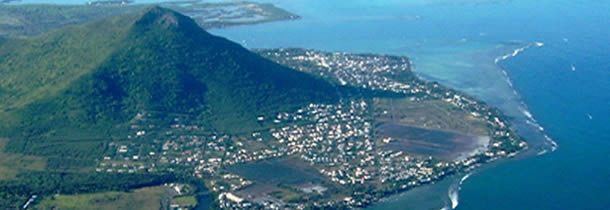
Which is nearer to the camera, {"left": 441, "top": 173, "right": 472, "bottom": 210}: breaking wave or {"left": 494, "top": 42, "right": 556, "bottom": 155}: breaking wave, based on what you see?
{"left": 441, "top": 173, "right": 472, "bottom": 210}: breaking wave

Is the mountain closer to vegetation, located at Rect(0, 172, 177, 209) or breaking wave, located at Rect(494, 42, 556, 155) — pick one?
vegetation, located at Rect(0, 172, 177, 209)

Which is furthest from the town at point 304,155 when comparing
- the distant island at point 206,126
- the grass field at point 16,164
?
the grass field at point 16,164

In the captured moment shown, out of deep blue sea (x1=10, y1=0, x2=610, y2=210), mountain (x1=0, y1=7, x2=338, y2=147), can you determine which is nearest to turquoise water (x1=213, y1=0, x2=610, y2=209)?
deep blue sea (x1=10, y1=0, x2=610, y2=210)

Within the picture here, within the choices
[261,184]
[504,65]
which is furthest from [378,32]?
[261,184]

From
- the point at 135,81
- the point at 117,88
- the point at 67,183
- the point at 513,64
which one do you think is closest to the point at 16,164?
the point at 67,183

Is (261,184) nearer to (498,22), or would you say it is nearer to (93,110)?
(93,110)

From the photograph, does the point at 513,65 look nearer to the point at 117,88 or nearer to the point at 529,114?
the point at 529,114
